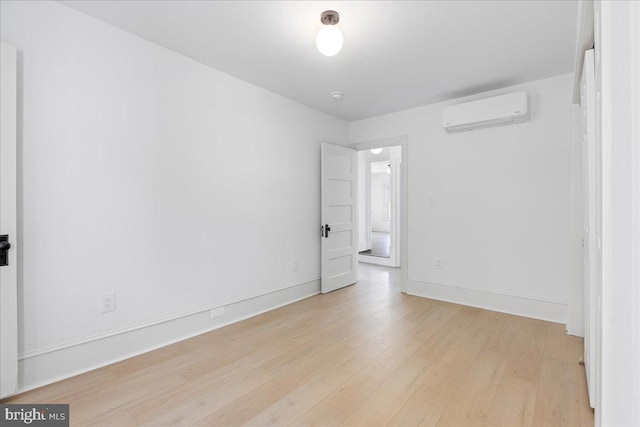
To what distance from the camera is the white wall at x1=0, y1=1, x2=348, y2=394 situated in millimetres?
1901

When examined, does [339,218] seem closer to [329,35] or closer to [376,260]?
[376,260]

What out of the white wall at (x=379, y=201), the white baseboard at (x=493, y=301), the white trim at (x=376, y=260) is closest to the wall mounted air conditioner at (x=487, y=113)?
the white baseboard at (x=493, y=301)

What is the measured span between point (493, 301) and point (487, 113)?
2.13 meters

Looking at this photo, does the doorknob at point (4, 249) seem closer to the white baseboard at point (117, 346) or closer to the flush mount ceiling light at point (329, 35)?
the white baseboard at point (117, 346)

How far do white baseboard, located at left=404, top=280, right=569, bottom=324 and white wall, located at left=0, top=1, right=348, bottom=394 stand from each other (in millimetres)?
1965

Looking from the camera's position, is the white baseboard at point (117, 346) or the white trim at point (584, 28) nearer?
the white trim at point (584, 28)

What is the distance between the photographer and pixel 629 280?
0.58 metres

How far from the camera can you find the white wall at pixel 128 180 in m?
1.90

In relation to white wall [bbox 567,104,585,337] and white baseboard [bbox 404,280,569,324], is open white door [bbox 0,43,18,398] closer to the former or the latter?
white baseboard [bbox 404,280,569,324]

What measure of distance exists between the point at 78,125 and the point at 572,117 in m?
4.25

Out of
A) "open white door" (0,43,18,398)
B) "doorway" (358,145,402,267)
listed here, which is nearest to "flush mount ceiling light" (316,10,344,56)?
"open white door" (0,43,18,398)

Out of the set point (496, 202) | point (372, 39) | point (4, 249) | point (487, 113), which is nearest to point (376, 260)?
point (496, 202)

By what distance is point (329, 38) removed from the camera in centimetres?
198

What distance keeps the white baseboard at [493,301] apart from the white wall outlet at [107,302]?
3.31 metres
